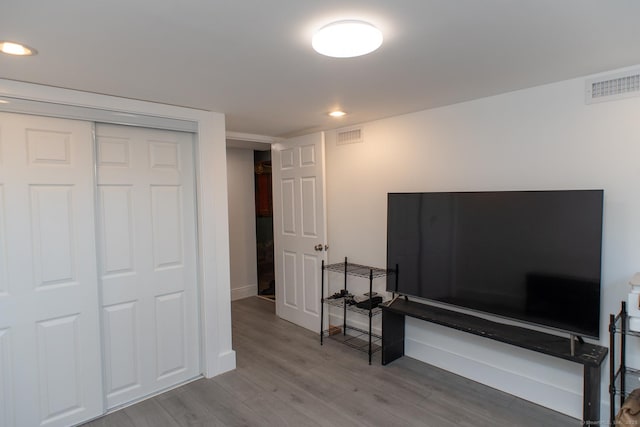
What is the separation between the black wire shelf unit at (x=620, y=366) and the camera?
194 cm

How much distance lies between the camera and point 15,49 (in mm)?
1675

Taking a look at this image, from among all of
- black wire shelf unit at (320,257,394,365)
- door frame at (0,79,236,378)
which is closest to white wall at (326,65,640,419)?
black wire shelf unit at (320,257,394,365)

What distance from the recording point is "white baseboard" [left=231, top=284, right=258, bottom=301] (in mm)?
5301

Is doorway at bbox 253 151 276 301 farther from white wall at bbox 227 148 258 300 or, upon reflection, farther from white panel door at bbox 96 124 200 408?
white panel door at bbox 96 124 200 408

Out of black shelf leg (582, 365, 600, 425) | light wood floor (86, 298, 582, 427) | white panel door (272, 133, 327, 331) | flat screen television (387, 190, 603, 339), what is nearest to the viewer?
black shelf leg (582, 365, 600, 425)

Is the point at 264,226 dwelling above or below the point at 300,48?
below

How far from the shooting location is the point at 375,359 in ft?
10.8

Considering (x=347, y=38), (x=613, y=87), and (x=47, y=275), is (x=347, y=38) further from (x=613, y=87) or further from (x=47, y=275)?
(x=47, y=275)

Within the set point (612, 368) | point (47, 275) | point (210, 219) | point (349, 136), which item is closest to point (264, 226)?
point (349, 136)

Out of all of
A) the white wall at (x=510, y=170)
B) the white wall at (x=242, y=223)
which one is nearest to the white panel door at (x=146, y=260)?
the white wall at (x=510, y=170)

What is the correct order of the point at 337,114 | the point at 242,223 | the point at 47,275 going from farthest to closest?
the point at 242,223
the point at 337,114
the point at 47,275

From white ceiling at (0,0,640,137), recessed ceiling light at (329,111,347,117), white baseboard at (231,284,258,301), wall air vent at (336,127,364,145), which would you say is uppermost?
recessed ceiling light at (329,111,347,117)

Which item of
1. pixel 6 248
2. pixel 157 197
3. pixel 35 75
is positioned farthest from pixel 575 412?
pixel 35 75

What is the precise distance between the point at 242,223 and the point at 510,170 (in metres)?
3.81
